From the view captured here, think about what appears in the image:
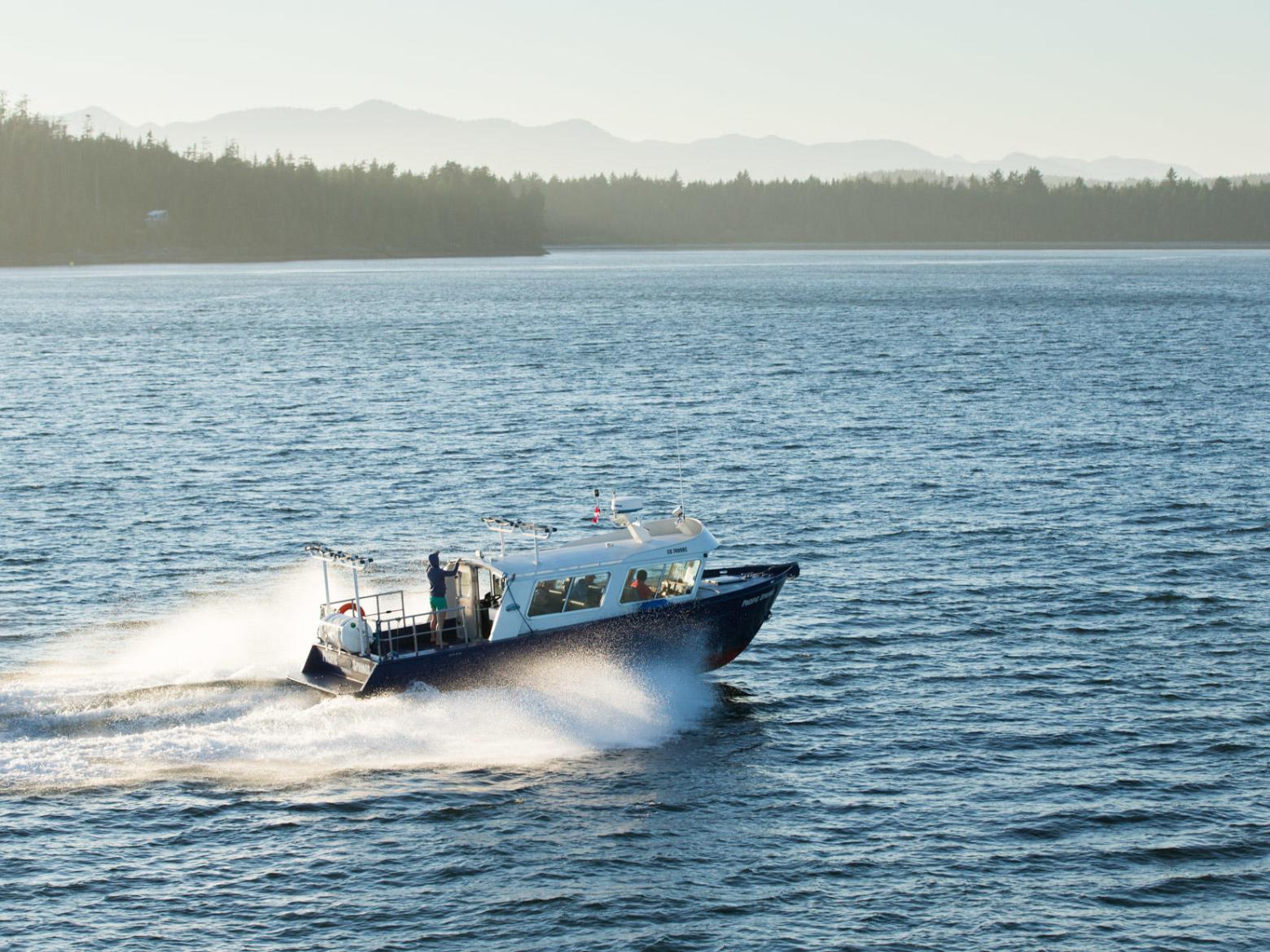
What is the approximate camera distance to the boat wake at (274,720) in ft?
98.9

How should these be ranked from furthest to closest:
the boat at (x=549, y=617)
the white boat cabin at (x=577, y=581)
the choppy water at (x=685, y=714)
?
the white boat cabin at (x=577, y=581), the boat at (x=549, y=617), the choppy water at (x=685, y=714)

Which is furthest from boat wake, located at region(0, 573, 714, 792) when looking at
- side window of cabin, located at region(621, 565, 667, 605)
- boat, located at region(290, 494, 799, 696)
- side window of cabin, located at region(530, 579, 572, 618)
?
side window of cabin, located at region(621, 565, 667, 605)

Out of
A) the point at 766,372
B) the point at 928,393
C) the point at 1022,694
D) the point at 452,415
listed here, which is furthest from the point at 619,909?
the point at 766,372

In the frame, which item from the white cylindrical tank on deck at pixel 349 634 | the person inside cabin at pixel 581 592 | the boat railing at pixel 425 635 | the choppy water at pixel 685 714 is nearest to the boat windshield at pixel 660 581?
the person inside cabin at pixel 581 592

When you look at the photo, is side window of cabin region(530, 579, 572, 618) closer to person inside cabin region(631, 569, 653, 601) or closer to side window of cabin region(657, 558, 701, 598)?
person inside cabin region(631, 569, 653, 601)

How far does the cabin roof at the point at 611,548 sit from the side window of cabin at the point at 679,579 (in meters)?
0.36

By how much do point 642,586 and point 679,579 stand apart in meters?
1.05

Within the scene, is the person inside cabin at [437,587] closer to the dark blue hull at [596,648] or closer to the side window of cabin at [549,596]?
the dark blue hull at [596,648]

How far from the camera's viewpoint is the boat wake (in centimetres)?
3016

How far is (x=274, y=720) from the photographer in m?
31.7

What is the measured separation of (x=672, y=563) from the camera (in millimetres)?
35219

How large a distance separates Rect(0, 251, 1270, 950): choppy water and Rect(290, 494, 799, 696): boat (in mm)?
730

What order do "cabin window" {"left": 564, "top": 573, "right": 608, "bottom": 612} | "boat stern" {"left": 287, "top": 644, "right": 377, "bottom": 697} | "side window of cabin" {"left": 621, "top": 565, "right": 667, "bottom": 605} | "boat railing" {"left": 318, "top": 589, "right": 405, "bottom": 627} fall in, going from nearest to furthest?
"boat stern" {"left": 287, "top": 644, "right": 377, "bottom": 697} < "boat railing" {"left": 318, "top": 589, "right": 405, "bottom": 627} < "cabin window" {"left": 564, "top": 573, "right": 608, "bottom": 612} < "side window of cabin" {"left": 621, "top": 565, "right": 667, "bottom": 605}

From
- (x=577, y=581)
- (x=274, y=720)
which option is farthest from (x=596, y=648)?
(x=274, y=720)
